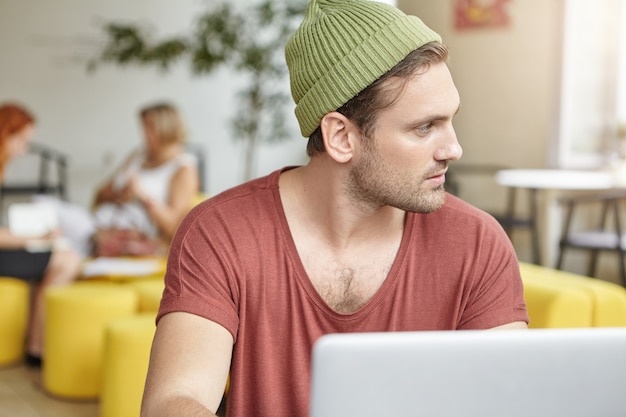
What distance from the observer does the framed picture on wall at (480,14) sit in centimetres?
673

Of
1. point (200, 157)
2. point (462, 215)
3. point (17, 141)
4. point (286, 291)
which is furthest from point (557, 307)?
point (200, 157)

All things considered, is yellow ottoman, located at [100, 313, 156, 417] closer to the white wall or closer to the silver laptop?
the silver laptop

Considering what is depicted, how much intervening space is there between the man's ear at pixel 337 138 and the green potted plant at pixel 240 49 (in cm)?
470

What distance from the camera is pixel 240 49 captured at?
6.14 metres

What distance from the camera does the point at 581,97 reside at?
6250 millimetres

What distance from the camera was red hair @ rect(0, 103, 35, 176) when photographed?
14.4ft

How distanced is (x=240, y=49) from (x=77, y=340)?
10.1ft

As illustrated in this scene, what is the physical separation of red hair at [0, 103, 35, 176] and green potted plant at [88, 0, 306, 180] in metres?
1.85

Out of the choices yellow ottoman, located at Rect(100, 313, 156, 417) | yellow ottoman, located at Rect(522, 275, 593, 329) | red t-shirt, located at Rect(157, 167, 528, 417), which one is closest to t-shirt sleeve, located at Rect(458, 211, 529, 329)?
red t-shirt, located at Rect(157, 167, 528, 417)

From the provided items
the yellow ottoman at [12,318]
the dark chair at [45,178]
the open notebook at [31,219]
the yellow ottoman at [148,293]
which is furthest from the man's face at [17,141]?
the dark chair at [45,178]

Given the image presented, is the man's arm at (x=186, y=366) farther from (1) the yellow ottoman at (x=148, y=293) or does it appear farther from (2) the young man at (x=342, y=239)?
(1) the yellow ottoman at (x=148, y=293)

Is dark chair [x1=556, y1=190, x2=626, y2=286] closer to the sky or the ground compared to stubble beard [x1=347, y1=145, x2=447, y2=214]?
closer to the ground

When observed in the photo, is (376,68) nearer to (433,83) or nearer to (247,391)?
(433,83)

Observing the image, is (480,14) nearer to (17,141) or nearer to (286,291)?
(17,141)
